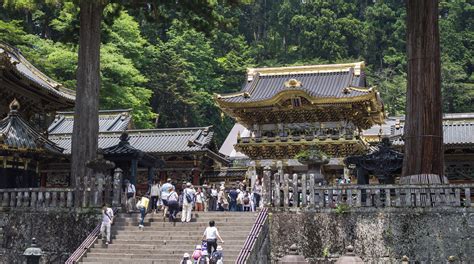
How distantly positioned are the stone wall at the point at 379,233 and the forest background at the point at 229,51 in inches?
886

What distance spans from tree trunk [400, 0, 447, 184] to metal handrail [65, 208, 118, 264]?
896 cm

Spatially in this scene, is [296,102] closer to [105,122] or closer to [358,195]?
[105,122]

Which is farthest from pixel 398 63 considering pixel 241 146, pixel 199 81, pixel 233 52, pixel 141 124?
pixel 241 146

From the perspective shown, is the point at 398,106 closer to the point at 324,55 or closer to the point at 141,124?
the point at 324,55

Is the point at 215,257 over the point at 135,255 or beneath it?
over

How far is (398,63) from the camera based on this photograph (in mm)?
61969

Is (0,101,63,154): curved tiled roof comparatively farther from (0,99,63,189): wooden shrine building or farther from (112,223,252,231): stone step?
(112,223,252,231): stone step

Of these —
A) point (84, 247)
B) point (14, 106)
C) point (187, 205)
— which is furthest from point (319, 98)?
point (84, 247)

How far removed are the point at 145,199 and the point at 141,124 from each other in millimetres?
27583

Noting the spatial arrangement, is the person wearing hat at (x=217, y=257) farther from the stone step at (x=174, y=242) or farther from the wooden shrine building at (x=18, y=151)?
the wooden shrine building at (x=18, y=151)

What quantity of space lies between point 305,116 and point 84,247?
1868cm

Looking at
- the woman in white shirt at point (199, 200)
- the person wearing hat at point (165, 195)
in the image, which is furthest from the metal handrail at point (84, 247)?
the woman in white shirt at point (199, 200)

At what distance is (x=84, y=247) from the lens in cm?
1688

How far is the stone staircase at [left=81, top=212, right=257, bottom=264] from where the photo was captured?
1631 cm
